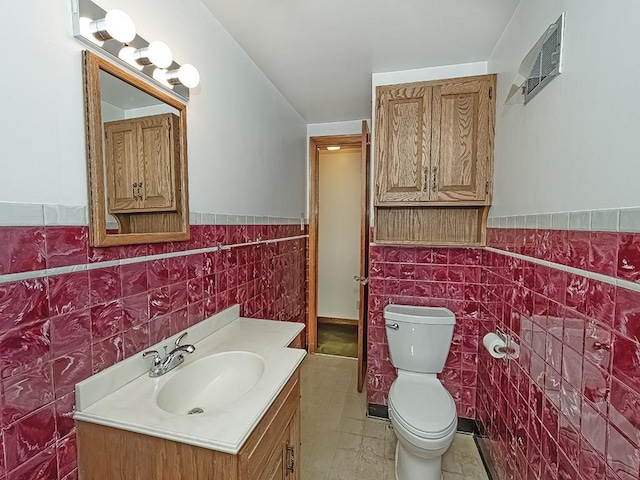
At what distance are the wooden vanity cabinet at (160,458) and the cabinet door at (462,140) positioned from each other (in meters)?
1.62

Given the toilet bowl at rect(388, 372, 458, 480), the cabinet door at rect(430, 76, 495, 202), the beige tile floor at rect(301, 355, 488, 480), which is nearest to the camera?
the toilet bowl at rect(388, 372, 458, 480)

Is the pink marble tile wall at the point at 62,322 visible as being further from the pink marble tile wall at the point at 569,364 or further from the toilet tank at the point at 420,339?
the pink marble tile wall at the point at 569,364

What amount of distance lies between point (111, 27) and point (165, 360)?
1.11 metres

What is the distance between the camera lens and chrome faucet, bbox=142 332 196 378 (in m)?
1.09

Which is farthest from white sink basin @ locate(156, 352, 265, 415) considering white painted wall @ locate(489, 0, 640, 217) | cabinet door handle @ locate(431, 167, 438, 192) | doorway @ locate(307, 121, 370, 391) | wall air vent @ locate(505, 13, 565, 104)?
doorway @ locate(307, 121, 370, 391)

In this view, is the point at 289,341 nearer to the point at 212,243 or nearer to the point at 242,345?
the point at 242,345

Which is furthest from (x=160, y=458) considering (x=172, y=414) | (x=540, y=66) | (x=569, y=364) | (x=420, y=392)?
(x=540, y=66)

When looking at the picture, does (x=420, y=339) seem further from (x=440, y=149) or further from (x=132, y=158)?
(x=132, y=158)

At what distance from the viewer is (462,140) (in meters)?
1.87

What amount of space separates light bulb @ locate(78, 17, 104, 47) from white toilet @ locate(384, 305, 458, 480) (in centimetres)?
188

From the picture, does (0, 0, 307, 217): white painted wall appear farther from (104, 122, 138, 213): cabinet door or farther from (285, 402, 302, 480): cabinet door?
(285, 402, 302, 480): cabinet door

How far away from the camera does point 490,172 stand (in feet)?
5.94

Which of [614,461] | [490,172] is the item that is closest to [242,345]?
[614,461]

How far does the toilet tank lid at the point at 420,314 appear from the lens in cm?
187
